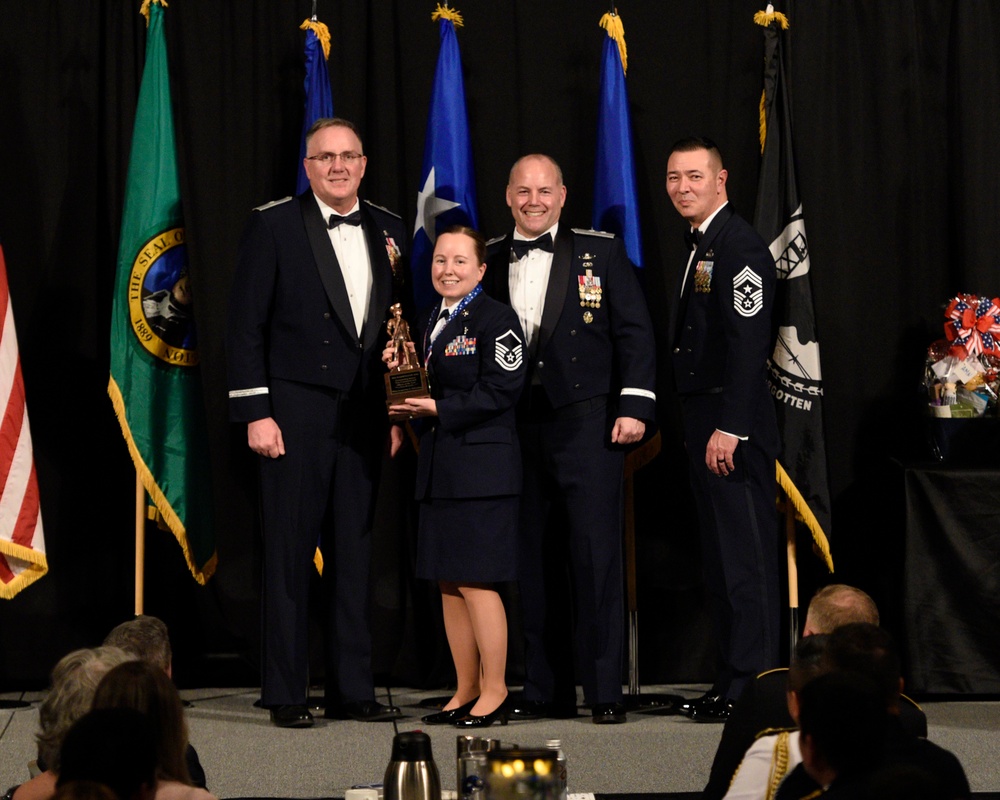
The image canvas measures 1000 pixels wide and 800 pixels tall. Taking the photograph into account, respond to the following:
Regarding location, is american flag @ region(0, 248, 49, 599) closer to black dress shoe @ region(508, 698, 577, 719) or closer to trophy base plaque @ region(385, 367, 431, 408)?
trophy base plaque @ region(385, 367, 431, 408)

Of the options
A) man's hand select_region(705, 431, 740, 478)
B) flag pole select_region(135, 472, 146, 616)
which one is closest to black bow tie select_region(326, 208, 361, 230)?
flag pole select_region(135, 472, 146, 616)

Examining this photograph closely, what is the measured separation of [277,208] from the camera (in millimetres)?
4969

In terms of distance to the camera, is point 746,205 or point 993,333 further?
point 746,205

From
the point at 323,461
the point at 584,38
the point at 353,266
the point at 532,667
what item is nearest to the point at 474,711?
the point at 532,667

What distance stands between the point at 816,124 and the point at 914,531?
1.73 meters

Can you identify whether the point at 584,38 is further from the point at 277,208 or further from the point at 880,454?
the point at 880,454

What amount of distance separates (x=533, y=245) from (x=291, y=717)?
1.78 metres

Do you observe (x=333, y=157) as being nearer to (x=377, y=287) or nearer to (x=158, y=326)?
(x=377, y=287)

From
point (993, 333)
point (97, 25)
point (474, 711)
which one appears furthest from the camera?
point (97, 25)

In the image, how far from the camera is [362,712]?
4891 mm

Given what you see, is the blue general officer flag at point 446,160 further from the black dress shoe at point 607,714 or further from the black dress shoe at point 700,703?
the black dress shoe at point 700,703

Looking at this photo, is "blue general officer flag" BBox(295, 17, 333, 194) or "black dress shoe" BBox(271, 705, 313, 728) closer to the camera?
"black dress shoe" BBox(271, 705, 313, 728)

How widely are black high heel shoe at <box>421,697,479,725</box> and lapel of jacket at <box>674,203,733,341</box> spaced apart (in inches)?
57.2

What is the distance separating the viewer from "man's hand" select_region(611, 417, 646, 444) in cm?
485
